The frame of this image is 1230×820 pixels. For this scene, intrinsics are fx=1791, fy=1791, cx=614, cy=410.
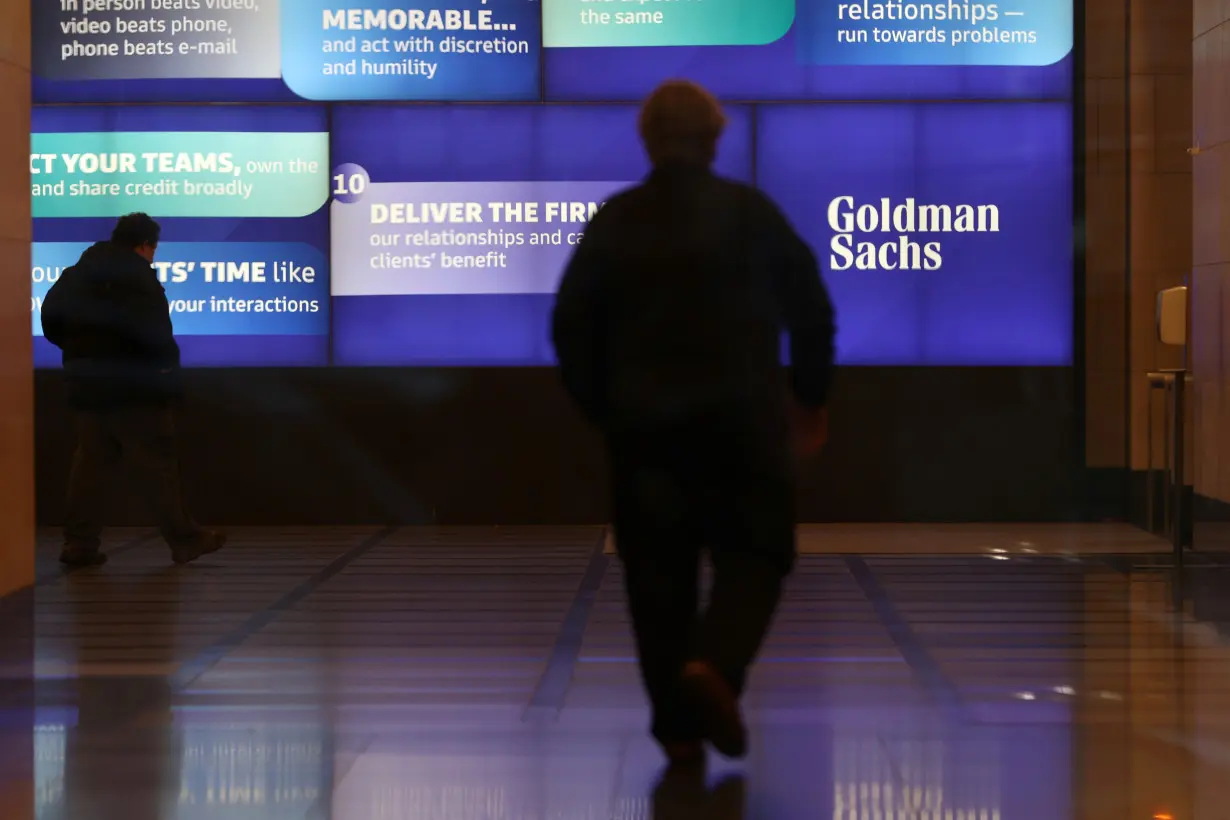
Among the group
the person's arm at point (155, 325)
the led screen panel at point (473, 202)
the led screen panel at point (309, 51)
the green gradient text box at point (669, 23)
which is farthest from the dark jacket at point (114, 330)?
the green gradient text box at point (669, 23)

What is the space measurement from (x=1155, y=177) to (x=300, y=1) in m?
5.18

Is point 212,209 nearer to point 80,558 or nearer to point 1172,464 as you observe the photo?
point 80,558

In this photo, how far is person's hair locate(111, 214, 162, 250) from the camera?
28.9 ft

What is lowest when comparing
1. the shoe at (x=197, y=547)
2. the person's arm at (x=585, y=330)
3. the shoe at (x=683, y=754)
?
the shoe at (x=683, y=754)

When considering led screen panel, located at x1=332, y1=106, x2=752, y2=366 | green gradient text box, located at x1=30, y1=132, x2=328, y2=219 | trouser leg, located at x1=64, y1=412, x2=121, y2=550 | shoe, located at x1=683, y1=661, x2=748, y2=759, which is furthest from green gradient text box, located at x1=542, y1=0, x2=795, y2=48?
shoe, located at x1=683, y1=661, x2=748, y2=759

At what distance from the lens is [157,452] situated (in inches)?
351

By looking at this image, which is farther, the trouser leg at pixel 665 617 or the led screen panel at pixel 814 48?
the led screen panel at pixel 814 48

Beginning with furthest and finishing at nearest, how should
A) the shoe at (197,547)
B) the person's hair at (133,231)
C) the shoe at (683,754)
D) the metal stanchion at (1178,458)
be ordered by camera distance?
the shoe at (197,547), the person's hair at (133,231), the metal stanchion at (1178,458), the shoe at (683,754)

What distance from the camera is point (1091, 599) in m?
7.71

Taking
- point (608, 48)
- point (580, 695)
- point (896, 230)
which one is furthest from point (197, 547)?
point (896, 230)

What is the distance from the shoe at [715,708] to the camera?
13.7 feet

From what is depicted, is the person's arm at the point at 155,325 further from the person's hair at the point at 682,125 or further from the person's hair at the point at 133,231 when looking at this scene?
the person's hair at the point at 682,125

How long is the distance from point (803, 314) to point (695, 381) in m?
0.32

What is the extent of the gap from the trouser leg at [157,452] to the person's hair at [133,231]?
823mm
